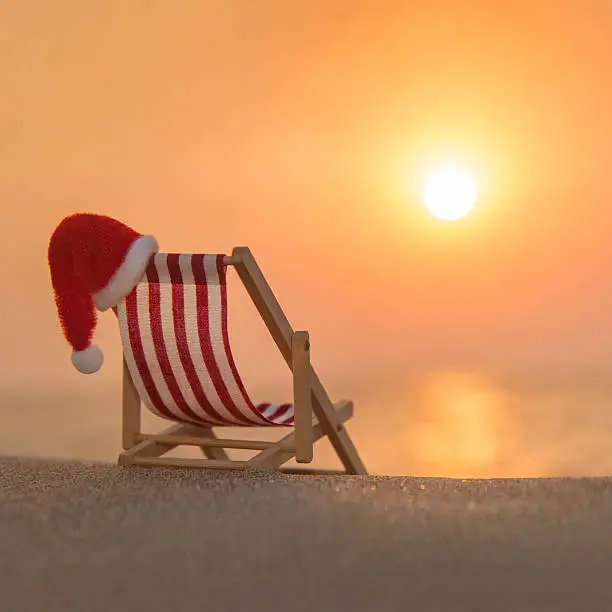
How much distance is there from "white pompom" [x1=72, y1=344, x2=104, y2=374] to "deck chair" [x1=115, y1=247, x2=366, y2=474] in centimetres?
7

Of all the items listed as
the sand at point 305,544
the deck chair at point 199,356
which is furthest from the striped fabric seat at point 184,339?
the sand at point 305,544

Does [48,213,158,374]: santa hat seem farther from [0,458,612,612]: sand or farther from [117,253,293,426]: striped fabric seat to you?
A: [0,458,612,612]: sand

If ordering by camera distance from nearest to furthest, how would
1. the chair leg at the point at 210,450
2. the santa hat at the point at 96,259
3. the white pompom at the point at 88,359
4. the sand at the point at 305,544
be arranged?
the sand at the point at 305,544
the santa hat at the point at 96,259
the white pompom at the point at 88,359
the chair leg at the point at 210,450

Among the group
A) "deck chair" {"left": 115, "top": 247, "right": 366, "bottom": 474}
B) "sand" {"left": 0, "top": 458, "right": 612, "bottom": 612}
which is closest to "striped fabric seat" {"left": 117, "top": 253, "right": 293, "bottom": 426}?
"deck chair" {"left": 115, "top": 247, "right": 366, "bottom": 474}

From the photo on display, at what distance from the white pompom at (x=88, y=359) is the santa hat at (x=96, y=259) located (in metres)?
0.11

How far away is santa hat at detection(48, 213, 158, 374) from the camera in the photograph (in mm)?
1879

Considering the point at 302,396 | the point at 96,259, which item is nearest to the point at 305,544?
the point at 302,396

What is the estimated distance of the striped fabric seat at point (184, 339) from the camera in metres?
1.89

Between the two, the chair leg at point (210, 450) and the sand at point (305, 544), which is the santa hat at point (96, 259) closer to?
the sand at point (305, 544)

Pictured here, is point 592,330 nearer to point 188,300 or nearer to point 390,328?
point 390,328

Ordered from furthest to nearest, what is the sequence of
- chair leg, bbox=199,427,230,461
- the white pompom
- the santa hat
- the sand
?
chair leg, bbox=199,427,230,461 → the white pompom → the santa hat → the sand

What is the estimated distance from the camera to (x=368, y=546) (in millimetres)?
1351

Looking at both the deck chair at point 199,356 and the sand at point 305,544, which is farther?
the deck chair at point 199,356

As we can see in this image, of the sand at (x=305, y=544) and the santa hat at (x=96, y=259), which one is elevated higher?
the santa hat at (x=96, y=259)
